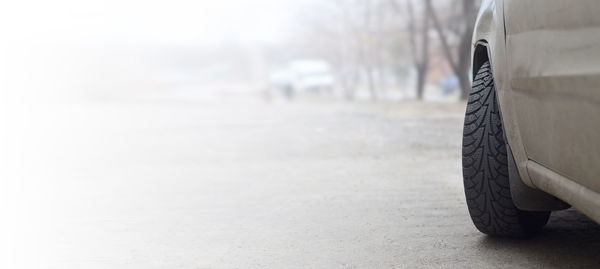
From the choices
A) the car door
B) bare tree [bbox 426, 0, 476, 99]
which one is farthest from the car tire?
bare tree [bbox 426, 0, 476, 99]

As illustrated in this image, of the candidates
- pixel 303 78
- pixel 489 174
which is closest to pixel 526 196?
pixel 489 174

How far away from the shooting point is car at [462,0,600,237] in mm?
1757

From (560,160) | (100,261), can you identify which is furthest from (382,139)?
→ (560,160)

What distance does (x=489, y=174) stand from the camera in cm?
251

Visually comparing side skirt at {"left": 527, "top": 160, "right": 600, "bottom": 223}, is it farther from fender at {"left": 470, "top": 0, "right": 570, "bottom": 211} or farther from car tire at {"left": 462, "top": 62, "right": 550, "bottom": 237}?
car tire at {"left": 462, "top": 62, "right": 550, "bottom": 237}

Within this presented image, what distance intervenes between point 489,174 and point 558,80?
0.69 meters

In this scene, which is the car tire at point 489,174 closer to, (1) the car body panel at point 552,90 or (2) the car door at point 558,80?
(1) the car body panel at point 552,90

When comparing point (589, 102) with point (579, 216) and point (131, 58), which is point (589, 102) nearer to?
point (579, 216)

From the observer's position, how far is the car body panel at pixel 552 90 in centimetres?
173

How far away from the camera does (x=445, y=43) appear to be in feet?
52.2

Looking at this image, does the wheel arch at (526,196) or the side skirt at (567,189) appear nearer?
the side skirt at (567,189)

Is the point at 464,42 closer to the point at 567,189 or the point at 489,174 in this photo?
the point at 489,174

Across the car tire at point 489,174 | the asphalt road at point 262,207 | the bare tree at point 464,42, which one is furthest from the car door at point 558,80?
the bare tree at point 464,42

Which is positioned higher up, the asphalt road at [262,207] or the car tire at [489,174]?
the car tire at [489,174]
